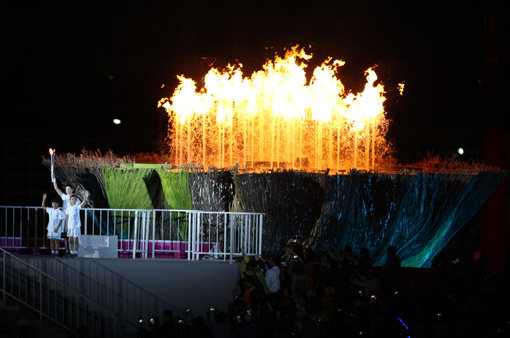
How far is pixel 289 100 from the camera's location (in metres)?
22.2

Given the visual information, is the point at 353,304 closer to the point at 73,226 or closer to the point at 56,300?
the point at 56,300

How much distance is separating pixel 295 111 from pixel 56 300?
1072 centimetres

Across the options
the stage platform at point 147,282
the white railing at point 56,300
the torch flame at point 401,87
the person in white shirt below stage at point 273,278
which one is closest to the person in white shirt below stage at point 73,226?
the stage platform at point 147,282

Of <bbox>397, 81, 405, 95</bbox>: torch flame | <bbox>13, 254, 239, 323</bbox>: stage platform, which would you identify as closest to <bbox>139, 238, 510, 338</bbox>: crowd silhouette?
<bbox>13, 254, 239, 323</bbox>: stage platform

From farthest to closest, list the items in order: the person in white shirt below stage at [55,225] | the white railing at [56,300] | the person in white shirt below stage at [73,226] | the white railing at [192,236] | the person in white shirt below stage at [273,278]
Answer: the person in white shirt below stage at [55,225]
the person in white shirt below stage at [73,226]
the white railing at [192,236]
the white railing at [56,300]
the person in white shirt below stage at [273,278]

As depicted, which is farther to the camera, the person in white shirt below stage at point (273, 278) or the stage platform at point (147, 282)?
the stage platform at point (147, 282)

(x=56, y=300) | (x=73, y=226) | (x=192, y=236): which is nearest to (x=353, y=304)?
(x=192, y=236)

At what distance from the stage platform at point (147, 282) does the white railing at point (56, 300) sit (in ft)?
0.60

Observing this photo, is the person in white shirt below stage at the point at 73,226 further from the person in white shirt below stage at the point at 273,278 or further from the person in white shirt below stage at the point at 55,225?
the person in white shirt below stage at the point at 273,278

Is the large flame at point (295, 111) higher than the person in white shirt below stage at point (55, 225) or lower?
higher

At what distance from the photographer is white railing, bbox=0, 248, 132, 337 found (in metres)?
13.6

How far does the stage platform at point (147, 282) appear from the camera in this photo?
1348 cm

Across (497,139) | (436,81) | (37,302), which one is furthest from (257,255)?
(436,81)

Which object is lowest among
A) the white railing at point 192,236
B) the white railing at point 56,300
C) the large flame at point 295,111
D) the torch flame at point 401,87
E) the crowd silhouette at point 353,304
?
the white railing at point 56,300
